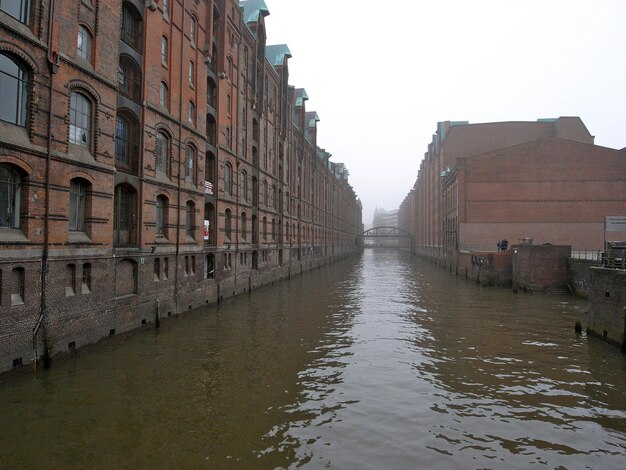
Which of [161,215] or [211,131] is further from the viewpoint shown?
[211,131]

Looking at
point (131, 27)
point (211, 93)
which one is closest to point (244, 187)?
point (211, 93)

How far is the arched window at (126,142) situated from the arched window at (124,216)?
0.91 m

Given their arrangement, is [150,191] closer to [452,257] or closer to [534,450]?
[534,450]

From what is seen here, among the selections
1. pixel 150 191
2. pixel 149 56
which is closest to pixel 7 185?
pixel 150 191

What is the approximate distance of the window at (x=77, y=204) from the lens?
12.0 metres

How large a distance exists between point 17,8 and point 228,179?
15.2 meters

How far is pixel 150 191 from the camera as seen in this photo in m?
16.0

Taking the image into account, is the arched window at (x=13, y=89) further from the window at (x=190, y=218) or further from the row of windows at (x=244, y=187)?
the row of windows at (x=244, y=187)

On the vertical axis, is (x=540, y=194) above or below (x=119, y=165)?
above

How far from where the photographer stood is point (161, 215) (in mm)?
17438

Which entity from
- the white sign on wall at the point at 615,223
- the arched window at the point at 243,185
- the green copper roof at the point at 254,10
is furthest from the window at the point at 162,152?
the white sign on wall at the point at 615,223

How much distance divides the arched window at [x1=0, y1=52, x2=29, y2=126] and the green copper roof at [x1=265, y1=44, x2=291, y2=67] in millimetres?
29633

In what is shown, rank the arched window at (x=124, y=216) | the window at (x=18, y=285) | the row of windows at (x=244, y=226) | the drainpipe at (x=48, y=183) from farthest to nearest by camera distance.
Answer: the row of windows at (x=244, y=226)
the arched window at (x=124, y=216)
the drainpipe at (x=48, y=183)
the window at (x=18, y=285)

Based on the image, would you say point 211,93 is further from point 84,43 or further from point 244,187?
point 84,43
